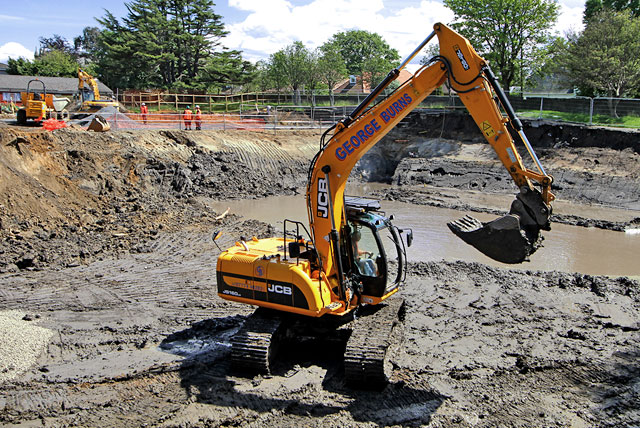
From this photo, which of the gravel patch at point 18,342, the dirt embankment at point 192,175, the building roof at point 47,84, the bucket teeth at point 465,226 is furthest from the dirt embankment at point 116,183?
the building roof at point 47,84

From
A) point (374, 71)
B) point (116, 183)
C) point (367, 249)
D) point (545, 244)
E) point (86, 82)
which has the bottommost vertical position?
point (545, 244)

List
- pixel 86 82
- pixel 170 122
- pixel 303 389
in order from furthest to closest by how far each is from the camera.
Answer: pixel 86 82 → pixel 170 122 → pixel 303 389

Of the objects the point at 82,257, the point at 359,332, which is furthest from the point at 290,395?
the point at 82,257

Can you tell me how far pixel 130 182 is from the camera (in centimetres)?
2088

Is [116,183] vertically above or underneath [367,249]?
underneath

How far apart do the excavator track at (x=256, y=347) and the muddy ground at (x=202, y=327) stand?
0.66 ft

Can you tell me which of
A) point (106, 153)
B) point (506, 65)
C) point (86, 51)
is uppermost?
point (86, 51)

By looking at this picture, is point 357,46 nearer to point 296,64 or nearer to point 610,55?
point 296,64

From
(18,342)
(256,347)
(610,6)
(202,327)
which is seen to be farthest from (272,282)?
(610,6)

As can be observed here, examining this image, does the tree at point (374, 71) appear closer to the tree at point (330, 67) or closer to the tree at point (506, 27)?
the tree at point (330, 67)

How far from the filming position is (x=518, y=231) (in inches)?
302

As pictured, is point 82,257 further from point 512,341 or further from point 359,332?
point 512,341

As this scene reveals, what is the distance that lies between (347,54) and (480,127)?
6301 cm

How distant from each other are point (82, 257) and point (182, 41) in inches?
1274
